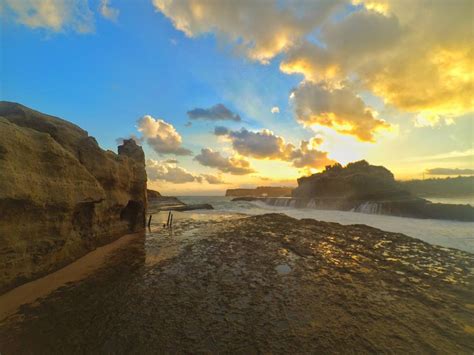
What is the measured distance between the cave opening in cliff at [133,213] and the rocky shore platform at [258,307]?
10.7 m

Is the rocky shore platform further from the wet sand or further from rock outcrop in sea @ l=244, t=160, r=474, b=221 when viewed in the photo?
rock outcrop in sea @ l=244, t=160, r=474, b=221

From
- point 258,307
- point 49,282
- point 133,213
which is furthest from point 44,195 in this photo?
point 133,213

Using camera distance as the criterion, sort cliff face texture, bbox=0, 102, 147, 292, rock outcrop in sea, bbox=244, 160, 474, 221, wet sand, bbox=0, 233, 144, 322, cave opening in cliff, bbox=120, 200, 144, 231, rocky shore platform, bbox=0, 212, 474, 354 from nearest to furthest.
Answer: rocky shore platform, bbox=0, 212, 474, 354 < wet sand, bbox=0, 233, 144, 322 < cliff face texture, bbox=0, 102, 147, 292 < cave opening in cliff, bbox=120, 200, 144, 231 < rock outcrop in sea, bbox=244, 160, 474, 221

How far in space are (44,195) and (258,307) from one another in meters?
10.4

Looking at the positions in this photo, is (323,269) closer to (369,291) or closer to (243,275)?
(369,291)

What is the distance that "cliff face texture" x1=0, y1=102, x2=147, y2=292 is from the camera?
8.81 metres

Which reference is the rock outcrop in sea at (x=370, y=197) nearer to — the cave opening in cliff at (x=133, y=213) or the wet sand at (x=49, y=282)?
the cave opening in cliff at (x=133, y=213)

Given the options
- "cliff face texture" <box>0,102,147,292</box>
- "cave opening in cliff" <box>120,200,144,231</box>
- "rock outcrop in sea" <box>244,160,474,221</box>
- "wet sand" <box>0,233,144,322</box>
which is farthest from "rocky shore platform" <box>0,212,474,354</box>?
"rock outcrop in sea" <box>244,160,474,221</box>

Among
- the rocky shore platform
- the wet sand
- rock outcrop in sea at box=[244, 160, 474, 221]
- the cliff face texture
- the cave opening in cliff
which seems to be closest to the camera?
the rocky shore platform

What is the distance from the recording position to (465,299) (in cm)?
845

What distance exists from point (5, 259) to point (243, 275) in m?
9.70

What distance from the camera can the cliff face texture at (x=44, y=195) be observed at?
8.81m

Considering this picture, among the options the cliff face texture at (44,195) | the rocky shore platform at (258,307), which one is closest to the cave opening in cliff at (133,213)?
the cliff face texture at (44,195)

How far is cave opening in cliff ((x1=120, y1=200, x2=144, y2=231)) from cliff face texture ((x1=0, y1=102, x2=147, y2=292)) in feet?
19.6
